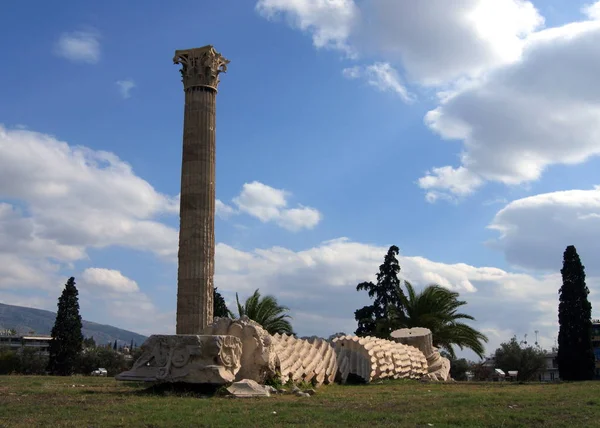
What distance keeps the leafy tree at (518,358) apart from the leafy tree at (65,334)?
25.6 meters

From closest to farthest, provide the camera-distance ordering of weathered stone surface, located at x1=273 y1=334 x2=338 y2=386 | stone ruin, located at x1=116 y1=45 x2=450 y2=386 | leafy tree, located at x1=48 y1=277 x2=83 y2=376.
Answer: stone ruin, located at x1=116 y1=45 x2=450 y2=386
weathered stone surface, located at x1=273 y1=334 x2=338 y2=386
leafy tree, located at x1=48 y1=277 x2=83 y2=376

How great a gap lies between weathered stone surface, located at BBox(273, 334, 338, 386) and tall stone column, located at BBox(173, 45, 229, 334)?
3.78 meters

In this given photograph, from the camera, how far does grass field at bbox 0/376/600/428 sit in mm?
7004

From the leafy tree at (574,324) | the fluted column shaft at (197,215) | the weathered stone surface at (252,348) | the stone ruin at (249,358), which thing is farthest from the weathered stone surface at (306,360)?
the leafy tree at (574,324)

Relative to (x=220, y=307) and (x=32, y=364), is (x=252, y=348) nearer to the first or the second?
(x=220, y=307)

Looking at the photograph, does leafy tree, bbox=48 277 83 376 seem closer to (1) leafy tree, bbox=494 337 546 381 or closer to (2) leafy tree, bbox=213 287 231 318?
(2) leafy tree, bbox=213 287 231 318

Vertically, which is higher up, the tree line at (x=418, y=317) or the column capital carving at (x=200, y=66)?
the column capital carving at (x=200, y=66)

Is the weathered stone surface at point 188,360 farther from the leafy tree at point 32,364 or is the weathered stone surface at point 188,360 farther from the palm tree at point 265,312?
the leafy tree at point 32,364

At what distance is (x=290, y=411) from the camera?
7.96 m

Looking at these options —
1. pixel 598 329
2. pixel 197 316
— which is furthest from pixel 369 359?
pixel 598 329

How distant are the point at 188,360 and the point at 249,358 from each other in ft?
Answer: 4.50

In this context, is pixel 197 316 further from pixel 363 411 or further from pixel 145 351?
pixel 363 411

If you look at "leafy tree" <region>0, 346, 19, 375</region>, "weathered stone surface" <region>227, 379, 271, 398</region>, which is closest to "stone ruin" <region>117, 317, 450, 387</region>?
"weathered stone surface" <region>227, 379, 271, 398</region>

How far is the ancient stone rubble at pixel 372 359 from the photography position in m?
15.8
